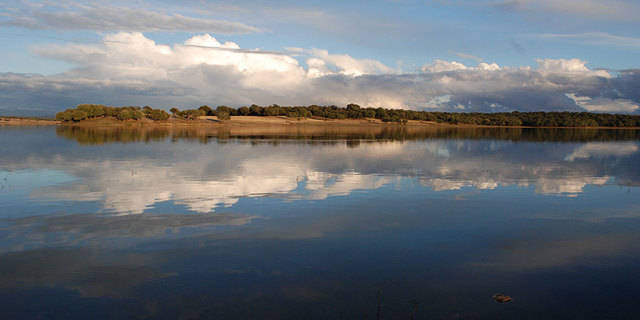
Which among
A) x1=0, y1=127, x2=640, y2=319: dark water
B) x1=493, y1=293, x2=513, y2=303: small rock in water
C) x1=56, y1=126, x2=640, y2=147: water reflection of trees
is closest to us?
x1=0, y1=127, x2=640, y2=319: dark water

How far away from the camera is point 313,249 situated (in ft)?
45.3

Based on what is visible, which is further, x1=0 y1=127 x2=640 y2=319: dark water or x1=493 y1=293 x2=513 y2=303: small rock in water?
x1=493 y1=293 x2=513 y2=303: small rock in water

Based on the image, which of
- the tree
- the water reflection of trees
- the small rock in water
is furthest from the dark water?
the tree

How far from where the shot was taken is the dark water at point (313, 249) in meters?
10.1

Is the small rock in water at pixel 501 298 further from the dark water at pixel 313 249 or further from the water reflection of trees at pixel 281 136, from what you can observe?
the water reflection of trees at pixel 281 136

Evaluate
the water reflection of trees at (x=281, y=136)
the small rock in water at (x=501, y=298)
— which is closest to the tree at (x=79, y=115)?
the water reflection of trees at (x=281, y=136)

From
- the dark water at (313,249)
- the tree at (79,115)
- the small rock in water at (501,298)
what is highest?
the tree at (79,115)

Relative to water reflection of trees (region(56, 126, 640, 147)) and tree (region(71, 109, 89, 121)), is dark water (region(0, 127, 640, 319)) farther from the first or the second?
tree (region(71, 109, 89, 121))

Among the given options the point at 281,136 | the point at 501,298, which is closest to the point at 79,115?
the point at 281,136

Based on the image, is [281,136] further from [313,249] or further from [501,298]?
[501,298]

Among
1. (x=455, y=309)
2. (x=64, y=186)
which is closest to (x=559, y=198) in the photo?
(x=455, y=309)

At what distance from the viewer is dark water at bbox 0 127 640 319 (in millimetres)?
10086

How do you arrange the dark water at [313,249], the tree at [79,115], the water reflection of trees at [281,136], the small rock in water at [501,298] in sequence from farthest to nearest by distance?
the tree at [79,115], the water reflection of trees at [281,136], the small rock in water at [501,298], the dark water at [313,249]

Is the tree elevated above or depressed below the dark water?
above
